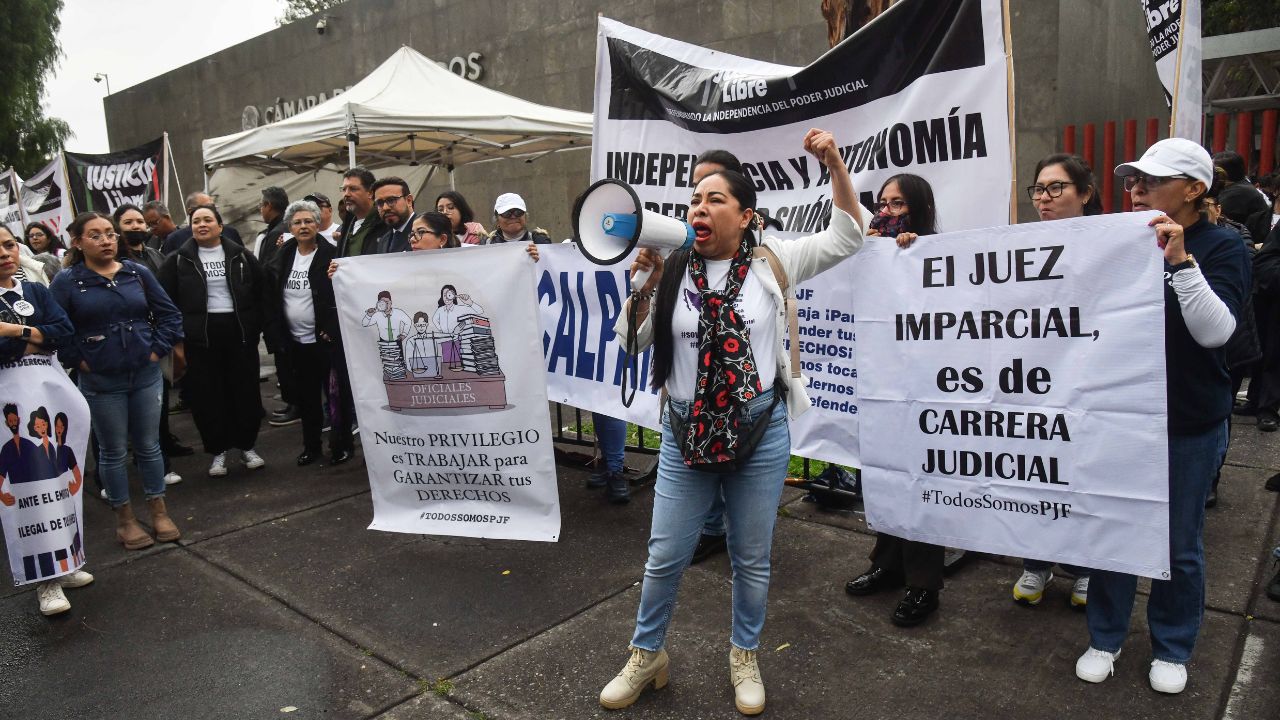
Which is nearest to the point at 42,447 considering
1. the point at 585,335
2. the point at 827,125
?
the point at 585,335

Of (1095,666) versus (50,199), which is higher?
(50,199)

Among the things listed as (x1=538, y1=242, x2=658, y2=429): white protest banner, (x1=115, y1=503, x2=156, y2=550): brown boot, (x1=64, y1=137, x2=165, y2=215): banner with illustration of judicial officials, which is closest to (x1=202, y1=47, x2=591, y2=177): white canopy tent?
(x1=64, y1=137, x2=165, y2=215): banner with illustration of judicial officials

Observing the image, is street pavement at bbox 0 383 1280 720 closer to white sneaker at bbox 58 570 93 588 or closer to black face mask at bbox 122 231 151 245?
white sneaker at bbox 58 570 93 588

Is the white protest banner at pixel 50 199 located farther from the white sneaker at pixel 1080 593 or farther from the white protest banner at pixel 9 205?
the white sneaker at pixel 1080 593

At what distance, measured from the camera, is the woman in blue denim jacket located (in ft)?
15.8

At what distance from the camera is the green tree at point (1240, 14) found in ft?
54.0

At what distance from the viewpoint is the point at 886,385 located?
11.8ft

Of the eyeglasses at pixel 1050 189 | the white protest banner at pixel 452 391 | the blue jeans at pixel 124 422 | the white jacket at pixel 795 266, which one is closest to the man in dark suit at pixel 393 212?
the white protest banner at pixel 452 391

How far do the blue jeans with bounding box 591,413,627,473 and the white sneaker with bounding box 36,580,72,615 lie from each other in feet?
9.43

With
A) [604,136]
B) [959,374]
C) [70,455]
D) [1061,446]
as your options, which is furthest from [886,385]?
[70,455]

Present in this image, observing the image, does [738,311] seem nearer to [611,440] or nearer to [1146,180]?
[1146,180]

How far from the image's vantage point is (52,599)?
4234 millimetres

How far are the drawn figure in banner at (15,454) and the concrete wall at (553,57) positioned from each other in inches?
227

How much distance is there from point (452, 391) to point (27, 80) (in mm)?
27063
